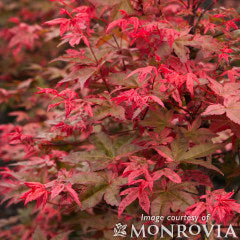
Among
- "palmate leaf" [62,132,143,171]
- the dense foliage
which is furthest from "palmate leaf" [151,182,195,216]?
"palmate leaf" [62,132,143,171]

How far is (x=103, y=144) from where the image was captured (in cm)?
118

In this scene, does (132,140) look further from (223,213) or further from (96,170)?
(223,213)

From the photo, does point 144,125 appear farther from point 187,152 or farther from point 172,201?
point 172,201

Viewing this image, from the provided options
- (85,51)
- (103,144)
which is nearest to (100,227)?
(103,144)

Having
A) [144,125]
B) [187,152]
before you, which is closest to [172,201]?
[187,152]

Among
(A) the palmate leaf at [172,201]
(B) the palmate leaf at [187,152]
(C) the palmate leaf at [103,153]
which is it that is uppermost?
(B) the palmate leaf at [187,152]

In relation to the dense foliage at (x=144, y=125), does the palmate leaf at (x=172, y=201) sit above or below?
below

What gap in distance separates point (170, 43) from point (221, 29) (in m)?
0.33

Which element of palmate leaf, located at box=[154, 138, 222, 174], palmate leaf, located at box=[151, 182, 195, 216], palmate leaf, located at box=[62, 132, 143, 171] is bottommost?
palmate leaf, located at box=[151, 182, 195, 216]

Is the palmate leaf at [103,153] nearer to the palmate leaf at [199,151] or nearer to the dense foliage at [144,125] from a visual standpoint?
the dense foliage at [144,125]

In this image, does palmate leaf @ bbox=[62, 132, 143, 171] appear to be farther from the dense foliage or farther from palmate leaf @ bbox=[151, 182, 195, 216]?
palmate leaf @ bbox=[151, 182, 195, 216]

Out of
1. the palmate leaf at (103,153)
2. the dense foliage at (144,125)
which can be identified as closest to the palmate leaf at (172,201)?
the dense foliage at (144,125)

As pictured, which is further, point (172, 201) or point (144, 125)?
point (144, 125)

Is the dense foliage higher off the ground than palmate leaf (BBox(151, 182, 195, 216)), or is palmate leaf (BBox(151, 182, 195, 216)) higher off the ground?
the dense foliage
